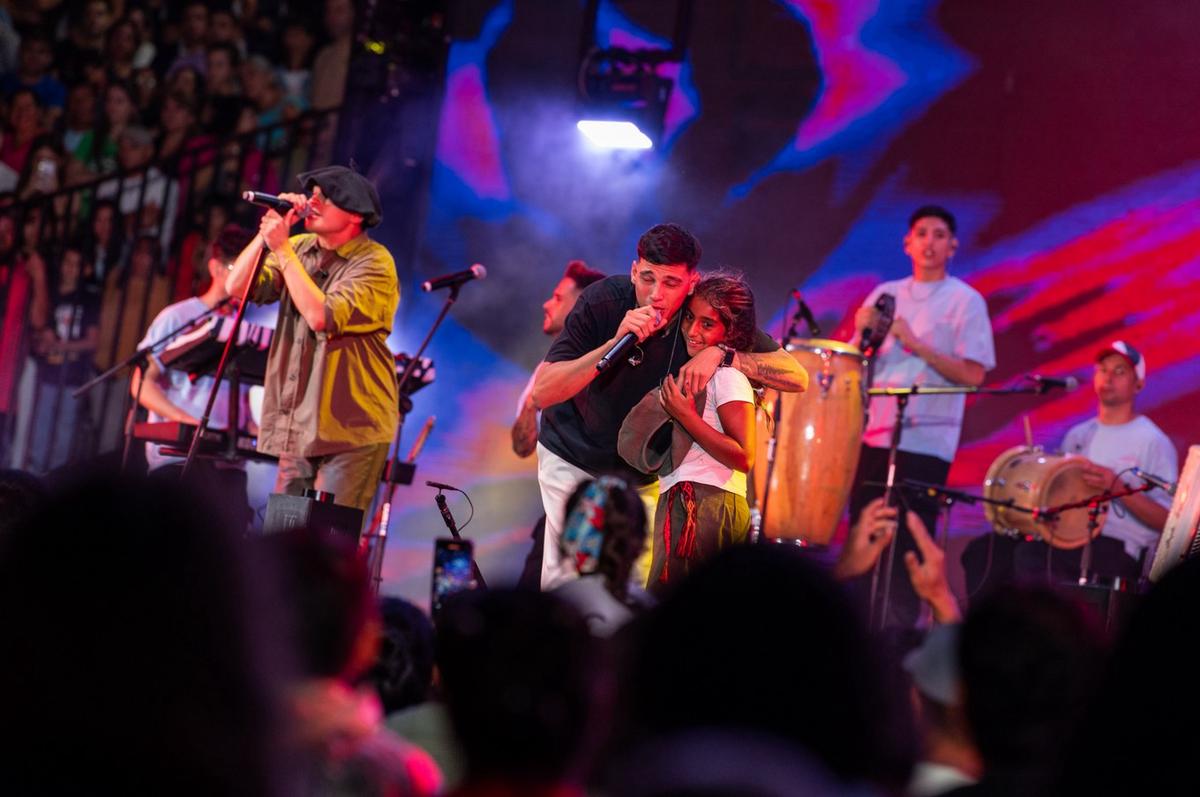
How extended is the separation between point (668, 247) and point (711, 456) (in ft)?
2.43

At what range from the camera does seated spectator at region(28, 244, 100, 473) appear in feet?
29.1

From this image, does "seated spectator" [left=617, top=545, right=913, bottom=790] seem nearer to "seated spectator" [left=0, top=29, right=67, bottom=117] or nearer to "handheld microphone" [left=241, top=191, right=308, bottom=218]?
"handheld microphone" [left=241, top=191, right=308, bottom=218]

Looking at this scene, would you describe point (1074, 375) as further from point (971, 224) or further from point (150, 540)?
point (150, 540)

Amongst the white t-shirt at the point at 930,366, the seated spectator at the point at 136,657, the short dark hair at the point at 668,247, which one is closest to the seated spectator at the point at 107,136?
the white t-shirt at the point at 930,366

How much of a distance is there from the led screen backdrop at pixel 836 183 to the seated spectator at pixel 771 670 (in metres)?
6.51

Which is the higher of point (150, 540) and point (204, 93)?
point (204, 93)

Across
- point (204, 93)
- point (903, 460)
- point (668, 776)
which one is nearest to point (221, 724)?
point (668, 776)

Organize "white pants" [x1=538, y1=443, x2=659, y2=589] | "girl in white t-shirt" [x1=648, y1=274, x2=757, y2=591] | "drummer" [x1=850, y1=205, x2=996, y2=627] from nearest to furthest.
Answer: "girl in white t-shirt" [x1=648, y1=274, x2=757, y2=591]
"white pants" [x1=538, y1=443, x2=659, y2=589]
"drummer" [x1=850, y1=205, x2=996, y2=627]

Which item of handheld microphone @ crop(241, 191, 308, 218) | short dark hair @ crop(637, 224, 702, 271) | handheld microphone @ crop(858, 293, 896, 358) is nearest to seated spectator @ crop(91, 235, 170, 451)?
handheld microphone @ crop(241, 191, 308, 218)

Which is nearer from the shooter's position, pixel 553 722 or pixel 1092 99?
pixel 553 722

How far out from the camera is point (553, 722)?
1498mm

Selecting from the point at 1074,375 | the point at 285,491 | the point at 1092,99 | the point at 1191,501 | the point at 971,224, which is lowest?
the point at 285,491

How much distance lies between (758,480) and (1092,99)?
3.06m

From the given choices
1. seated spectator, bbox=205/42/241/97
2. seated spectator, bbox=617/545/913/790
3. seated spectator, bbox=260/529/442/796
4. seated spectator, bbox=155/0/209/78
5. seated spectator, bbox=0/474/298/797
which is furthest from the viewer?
seated spectator, bbox=155/0/209/78
